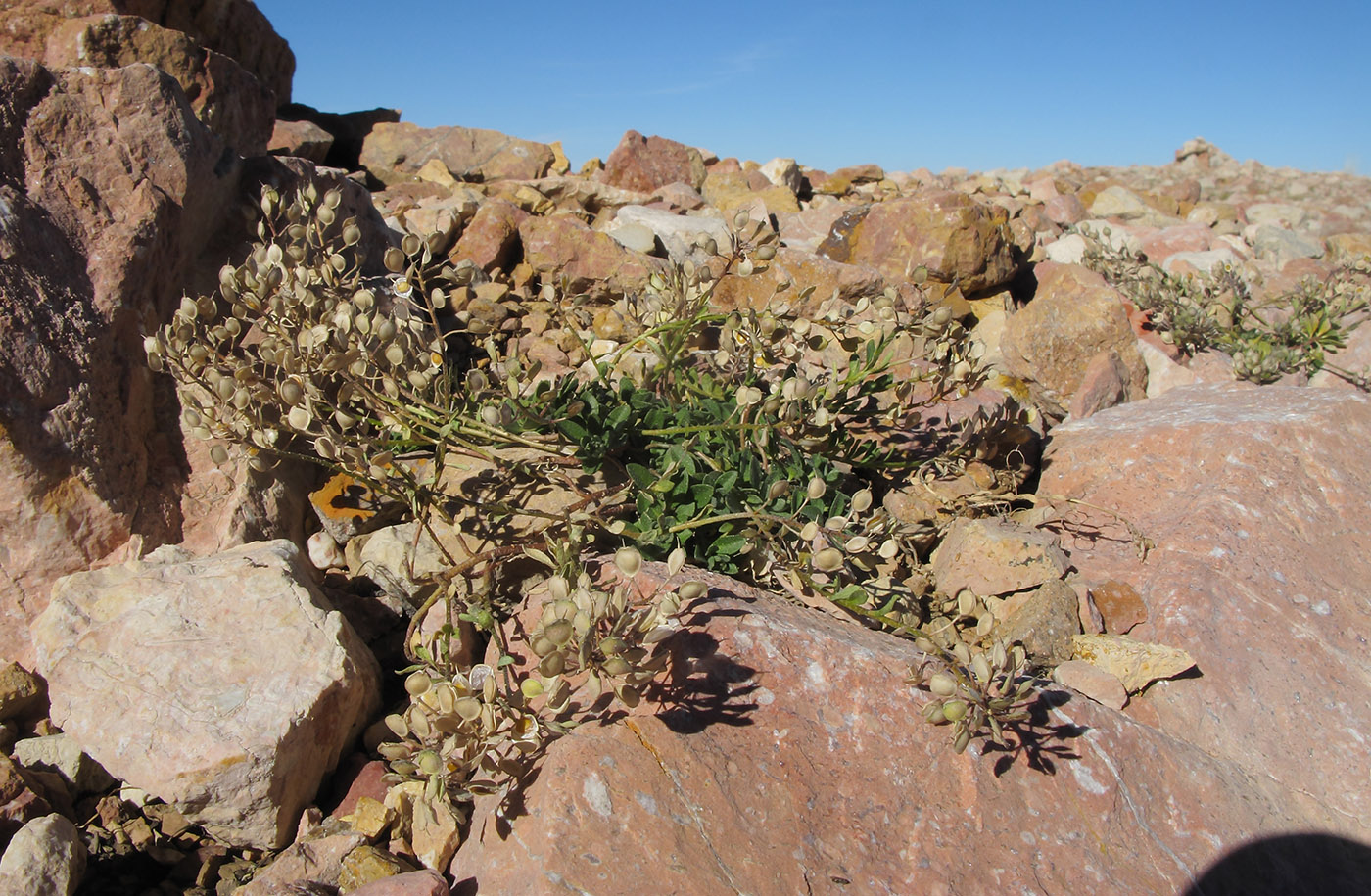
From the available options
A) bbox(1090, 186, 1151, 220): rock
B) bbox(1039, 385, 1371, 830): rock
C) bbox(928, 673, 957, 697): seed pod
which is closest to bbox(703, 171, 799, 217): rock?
bbox(1039, 385, 1371, 830): rock

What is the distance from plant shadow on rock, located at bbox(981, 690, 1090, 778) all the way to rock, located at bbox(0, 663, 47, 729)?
256 cm

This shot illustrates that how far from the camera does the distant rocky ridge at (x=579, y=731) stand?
6.59 ft

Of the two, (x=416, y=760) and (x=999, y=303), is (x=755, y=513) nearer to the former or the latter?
(x=416, y=760)

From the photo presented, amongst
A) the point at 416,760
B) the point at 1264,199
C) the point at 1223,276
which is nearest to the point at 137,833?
the point at 416,760

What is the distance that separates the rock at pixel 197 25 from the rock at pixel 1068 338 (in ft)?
14.9

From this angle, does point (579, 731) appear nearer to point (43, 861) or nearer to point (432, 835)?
point (432, 835)

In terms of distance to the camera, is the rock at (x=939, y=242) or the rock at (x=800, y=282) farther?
the rock at (x=939, y=242)

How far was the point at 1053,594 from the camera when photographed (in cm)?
292

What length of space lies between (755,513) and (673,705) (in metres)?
0.59

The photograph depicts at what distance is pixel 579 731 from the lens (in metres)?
2.09

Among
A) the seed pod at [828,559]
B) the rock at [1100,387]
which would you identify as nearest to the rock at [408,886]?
the seed pod at [828,559]

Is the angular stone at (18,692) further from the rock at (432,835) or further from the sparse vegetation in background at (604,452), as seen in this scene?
the rock at (432,835)

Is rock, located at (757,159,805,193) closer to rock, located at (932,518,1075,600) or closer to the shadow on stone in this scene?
rock, located at (932,518,1075,600)

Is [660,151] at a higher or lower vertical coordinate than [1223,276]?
higher
